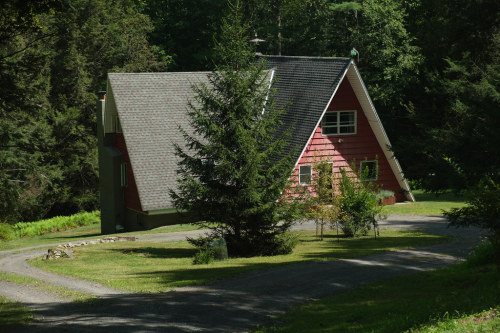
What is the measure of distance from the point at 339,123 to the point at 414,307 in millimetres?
24515

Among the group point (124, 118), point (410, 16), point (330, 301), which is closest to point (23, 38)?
point (124, 118)

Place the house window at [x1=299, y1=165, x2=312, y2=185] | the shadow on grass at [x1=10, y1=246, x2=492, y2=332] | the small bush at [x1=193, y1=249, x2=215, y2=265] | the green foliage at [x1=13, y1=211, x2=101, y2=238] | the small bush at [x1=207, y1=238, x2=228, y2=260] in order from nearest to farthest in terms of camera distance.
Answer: the shadow on grass at [x1=10, y1=246, x2=492, y2=332]
the small bush at [x1=193, y1=249, x2=215, y2=265]
the small bush at [x1=207, y1=238, x2=228, y2=260]
the house window at [x1=299, y1=165, x2=312, y2=185]
the green foliage at [x1=13, y1=211, x2=101, y2=238]

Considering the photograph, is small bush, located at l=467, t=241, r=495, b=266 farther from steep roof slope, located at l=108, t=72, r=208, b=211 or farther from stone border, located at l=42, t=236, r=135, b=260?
steep roof slope, located at l=108, t=72, r=208, b=211

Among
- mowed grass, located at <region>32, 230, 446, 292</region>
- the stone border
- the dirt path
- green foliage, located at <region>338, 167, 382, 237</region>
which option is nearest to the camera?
the dirt path

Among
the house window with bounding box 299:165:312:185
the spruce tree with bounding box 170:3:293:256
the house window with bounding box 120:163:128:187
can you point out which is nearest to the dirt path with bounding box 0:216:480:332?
the spruce tree with bounding box 170:3:293:256

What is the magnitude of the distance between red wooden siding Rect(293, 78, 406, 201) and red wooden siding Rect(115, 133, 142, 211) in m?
9.77

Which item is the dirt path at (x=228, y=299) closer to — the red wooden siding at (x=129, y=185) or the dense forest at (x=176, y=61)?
the dense forest at (x=176, y=61)

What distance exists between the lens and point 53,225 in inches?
1986

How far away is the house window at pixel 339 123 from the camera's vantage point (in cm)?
3647

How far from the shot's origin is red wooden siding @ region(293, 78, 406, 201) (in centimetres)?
3631

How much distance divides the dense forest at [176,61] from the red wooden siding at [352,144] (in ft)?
4.99

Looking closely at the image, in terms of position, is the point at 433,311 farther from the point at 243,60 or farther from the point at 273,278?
the point at 243,60

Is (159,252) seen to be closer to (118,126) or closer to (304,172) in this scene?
(304,172)

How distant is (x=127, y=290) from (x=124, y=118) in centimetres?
2058
